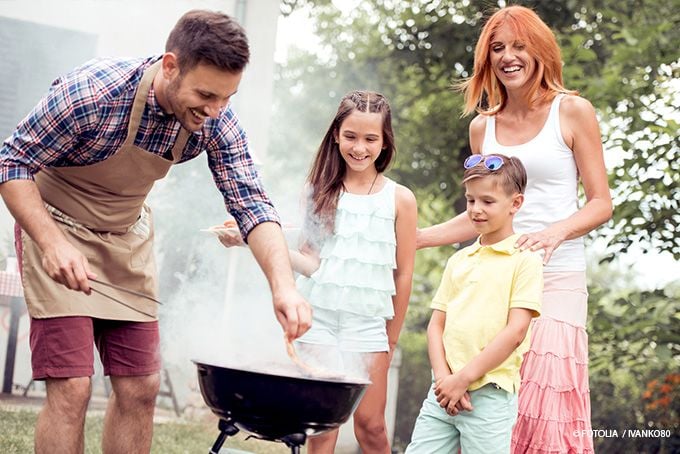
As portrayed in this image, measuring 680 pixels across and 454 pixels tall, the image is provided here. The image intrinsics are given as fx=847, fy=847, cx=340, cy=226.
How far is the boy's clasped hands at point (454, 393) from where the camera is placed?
2805 millimetres

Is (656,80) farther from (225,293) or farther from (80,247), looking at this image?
(80,247)

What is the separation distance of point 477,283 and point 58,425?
1.45m

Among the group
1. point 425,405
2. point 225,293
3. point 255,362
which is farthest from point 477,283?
point 225,293

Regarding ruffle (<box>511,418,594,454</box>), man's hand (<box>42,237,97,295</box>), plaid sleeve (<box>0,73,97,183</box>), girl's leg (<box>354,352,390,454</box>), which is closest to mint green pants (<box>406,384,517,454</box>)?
ruffle (<box>511,418,594,454</box>)

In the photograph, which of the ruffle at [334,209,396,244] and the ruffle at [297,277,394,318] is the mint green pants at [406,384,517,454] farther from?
the ruffle at [334,209,396,244]

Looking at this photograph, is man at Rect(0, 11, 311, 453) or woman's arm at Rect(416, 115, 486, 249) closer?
man at Rect(0, 11, 311, 453)

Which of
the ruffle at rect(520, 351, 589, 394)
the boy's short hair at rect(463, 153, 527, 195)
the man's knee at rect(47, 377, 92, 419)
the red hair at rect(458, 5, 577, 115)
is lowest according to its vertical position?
the man's knee at rect(47, 377, 92, 419)

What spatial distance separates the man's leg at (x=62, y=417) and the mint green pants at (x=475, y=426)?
112 cm

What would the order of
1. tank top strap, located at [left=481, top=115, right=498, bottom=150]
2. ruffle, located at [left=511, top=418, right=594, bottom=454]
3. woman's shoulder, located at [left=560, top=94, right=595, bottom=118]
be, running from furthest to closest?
tank top strap, located at [left=481, top=115, right=498, bottom=150]
woman's shoulder, located at [left=560, top=94, right=595, bottom=118]
ruffle, located at [left=511, top=418, right=594, bottom=454]

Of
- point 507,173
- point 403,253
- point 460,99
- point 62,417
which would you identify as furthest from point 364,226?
point 460,99

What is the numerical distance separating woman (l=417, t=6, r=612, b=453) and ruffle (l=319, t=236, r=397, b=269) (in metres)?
0.57

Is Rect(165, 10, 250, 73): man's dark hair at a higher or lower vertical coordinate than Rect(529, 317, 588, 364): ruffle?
higher

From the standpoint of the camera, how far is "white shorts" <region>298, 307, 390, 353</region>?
10.8 feet

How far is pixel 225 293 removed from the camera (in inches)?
249
